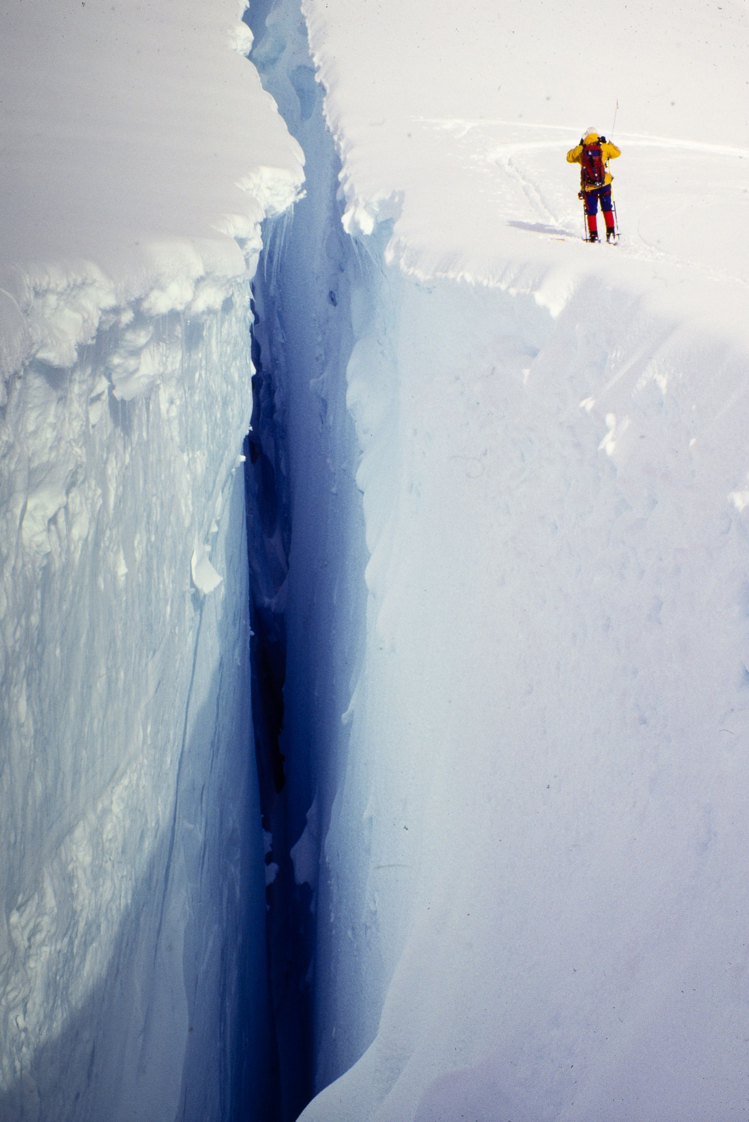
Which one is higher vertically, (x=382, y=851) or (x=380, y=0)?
(x=380, y=0)

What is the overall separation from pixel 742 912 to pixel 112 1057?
192 centimetres

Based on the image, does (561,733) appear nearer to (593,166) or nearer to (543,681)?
(543,681)

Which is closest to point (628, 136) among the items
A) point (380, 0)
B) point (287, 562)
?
point (380, 0)

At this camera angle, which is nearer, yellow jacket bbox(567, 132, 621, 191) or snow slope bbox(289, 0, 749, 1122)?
snow slope bbox(289, 0, 749, 1122)

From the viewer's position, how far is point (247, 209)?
9.46 ft

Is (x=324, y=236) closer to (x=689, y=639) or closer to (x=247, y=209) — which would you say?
(x=247, y=209)

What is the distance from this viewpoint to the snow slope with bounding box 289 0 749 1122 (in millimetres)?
1607

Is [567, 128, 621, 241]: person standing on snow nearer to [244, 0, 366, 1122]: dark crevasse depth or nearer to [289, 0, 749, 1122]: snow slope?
[289, 0, 749, 1122]: snow slope

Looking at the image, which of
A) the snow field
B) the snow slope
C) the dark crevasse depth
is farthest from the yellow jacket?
the dark crevasse depth

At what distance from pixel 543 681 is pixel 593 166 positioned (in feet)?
7.34

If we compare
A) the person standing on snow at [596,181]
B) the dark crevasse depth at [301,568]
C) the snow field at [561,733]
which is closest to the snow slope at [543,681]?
the snow field at [561,733]

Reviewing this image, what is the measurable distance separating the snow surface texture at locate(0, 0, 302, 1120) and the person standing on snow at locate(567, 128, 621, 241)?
1329 millimetres

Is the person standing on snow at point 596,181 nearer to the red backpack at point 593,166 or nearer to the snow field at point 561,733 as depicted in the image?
the red backpack at point 593,166

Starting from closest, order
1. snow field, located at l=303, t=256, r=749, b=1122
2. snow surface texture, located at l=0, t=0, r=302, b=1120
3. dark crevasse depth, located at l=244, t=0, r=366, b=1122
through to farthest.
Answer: snow field, located at l=303, t=256, r=749, b=1122 → snow surface texture, located at l=0, t=0, r=302, b=1120 → dark crevasse depth, located at l=244, t=0, r=366, b=1122
